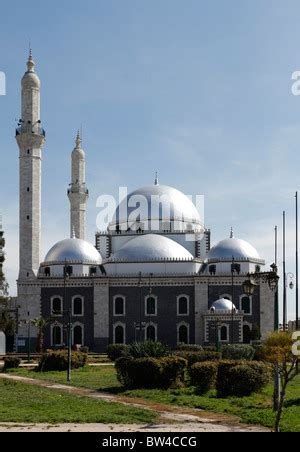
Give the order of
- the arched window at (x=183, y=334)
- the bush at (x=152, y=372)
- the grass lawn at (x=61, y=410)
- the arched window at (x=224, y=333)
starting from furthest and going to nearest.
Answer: the arched window at (x=183, y=334), the arched window at (x=224, y=333), the bush at (x=152, y=372), the grass lawn at (x=61, y=410)

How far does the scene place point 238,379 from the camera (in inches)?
919

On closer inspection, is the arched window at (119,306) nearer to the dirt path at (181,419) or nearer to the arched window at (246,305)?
the arched window at (246,305)

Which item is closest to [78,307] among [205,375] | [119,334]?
[119,334]

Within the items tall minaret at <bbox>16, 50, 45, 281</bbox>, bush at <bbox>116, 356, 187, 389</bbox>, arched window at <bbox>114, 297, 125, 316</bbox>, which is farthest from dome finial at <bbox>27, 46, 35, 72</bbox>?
bush at <bbox>116, 356, 187, 389</bbox>

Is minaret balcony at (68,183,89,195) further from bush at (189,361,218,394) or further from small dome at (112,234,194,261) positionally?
bush at (189,361,218,394)

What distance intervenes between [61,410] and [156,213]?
49501mm

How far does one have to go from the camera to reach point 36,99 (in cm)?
6106

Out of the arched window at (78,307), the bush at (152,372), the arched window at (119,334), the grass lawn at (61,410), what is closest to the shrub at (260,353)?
the bush at (152,372)

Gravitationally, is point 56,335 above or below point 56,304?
below

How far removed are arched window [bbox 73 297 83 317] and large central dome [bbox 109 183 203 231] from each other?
362 inches

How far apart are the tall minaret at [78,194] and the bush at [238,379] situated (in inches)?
1858

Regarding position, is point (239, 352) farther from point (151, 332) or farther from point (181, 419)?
point (151, 332)

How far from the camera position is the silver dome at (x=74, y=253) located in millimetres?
63094

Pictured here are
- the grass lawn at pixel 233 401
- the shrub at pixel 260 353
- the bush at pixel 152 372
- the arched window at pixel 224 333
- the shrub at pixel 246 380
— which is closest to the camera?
the grass lawn at pixel 233 401
